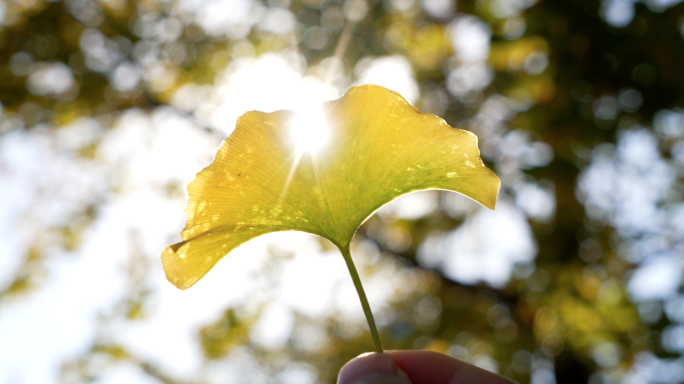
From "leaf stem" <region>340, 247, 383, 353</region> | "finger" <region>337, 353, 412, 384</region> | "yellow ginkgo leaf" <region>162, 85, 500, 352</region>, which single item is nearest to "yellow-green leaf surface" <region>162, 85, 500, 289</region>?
"yellow ginkgo leaf" <region>162, 85, 500, 352</region>

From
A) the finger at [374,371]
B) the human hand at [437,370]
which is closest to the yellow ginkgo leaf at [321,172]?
the finger at [374,371]

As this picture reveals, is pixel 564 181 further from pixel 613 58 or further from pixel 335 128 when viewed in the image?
pixel 335 128

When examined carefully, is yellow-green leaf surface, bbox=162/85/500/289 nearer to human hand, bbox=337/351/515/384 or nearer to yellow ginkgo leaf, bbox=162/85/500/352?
yellow ginkgo leaf, bbox=162/85/500/352

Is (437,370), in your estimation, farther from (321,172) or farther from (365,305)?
(321,172)

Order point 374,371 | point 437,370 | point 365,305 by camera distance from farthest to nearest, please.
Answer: point 437,370, point 374,371, point 365,305

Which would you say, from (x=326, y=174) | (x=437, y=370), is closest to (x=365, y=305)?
(x=326, y=174)

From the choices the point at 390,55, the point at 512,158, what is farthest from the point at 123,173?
the point at 512,158

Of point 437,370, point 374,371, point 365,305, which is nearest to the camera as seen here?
point 365,305

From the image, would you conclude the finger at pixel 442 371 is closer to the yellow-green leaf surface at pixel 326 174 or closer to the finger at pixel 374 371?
the finger at pixel 374 371
